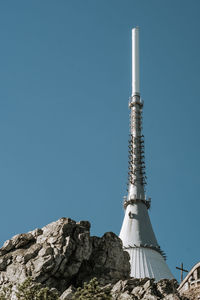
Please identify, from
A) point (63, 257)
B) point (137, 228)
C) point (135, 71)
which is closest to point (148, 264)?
point (137, 228)

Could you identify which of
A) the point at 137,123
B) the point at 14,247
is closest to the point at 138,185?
the point at 137,123

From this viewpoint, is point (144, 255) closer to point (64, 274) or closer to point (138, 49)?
point (64, 274)

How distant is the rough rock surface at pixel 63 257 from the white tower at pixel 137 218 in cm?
1530

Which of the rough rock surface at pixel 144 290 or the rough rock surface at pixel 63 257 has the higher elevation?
the rough rock surface at pixel 63 257

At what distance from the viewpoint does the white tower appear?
71438 millimetres

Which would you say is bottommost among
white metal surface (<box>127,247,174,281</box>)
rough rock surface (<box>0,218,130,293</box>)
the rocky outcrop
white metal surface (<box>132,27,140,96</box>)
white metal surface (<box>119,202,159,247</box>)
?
the rocky outcrop

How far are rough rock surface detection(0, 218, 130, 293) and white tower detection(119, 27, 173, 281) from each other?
1530cm

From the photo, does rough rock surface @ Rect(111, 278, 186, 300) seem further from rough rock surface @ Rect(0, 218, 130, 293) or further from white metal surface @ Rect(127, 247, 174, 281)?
white metal surface @ Rect(127, 247, 174, 281)

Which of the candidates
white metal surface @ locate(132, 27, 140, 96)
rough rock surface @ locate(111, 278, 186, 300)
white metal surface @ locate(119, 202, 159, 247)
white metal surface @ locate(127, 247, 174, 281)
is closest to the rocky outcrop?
rough rock surface @ locate(111, 278, 186, 300)

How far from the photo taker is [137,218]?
259 ft

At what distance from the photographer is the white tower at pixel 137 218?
2813 inches

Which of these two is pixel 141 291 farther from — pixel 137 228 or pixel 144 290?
pixel 137 228

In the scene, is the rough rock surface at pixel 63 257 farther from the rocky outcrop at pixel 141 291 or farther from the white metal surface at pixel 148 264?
the white metal surface at pixel 148 264

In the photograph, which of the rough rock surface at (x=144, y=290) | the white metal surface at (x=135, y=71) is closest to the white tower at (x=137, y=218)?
the white metal surface at (x=135, y=71)
